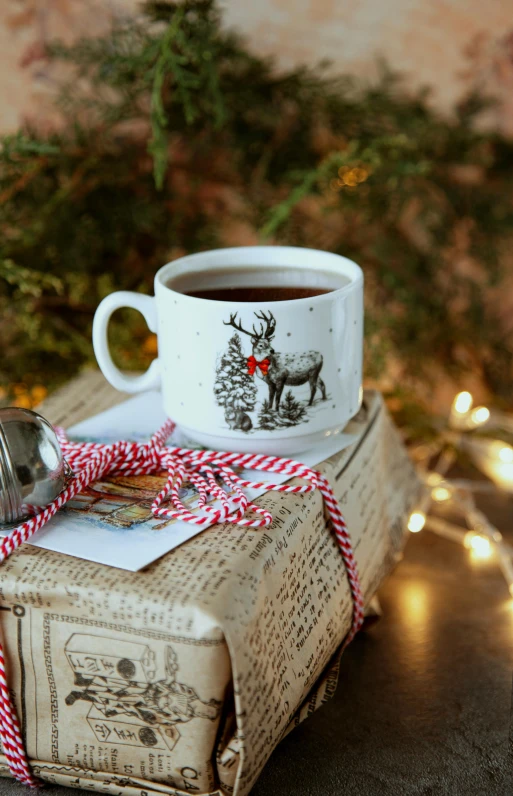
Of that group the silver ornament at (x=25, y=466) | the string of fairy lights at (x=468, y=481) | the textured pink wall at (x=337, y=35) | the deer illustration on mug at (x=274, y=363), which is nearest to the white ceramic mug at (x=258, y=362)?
the deer illustration on mug at (x=274, y=363)

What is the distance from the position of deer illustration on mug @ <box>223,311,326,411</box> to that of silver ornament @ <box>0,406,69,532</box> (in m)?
0.13

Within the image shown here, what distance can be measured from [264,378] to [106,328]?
0.14 m

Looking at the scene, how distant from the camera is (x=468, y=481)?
85 centimetres

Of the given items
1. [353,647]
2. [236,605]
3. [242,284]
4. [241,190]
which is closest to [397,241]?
[241,190]

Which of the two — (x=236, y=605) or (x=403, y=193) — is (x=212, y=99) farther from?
(x=236, y=605)

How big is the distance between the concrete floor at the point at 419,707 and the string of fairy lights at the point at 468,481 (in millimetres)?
31

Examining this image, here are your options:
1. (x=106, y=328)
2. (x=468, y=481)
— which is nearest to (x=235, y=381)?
(x=106, y=328)

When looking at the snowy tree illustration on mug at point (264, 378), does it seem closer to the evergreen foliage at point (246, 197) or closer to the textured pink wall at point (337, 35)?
the evergreen foliage at point (246, 197)

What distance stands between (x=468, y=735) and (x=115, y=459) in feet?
0.95

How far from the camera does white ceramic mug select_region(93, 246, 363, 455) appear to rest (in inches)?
19.1

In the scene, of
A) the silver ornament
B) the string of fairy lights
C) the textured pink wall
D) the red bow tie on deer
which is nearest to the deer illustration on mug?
the red bow tie on deer

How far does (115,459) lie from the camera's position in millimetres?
529

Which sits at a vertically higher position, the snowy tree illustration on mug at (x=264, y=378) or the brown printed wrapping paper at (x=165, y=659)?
the snowy tree illustration on mug at (x=264, y=378)

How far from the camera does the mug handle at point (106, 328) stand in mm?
548
